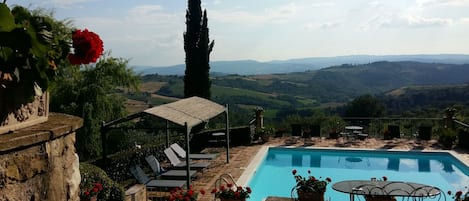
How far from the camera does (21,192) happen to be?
1787 millimetres

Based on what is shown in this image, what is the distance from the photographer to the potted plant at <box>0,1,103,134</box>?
5.25ft

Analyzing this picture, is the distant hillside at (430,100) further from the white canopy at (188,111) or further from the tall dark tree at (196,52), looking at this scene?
the white canopy at (188,111)

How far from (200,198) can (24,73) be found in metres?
7.50

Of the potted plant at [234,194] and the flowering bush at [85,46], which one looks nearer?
the flowering bush at [85,46]

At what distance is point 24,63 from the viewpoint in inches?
67.1

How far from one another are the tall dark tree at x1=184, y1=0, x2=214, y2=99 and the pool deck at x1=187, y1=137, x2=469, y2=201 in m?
5.15

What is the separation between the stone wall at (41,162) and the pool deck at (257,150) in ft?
24.6

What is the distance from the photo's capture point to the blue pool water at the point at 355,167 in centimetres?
1157

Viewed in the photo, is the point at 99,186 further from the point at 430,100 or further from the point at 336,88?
the point at 336,88

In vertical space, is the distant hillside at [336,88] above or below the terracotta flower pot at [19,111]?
below

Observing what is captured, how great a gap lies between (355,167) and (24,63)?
12850mm

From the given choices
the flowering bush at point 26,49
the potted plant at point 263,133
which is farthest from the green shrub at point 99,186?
the potted plant at point 263,133

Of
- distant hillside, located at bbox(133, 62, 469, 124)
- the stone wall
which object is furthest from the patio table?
distant hillside, located at bbox(133, 62, 469, 124)

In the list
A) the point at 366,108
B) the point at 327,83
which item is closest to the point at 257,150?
the point at 366,108
